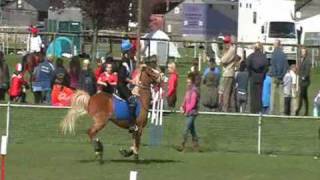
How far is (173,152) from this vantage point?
19.0 meters

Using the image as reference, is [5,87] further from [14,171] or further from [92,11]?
[92,11]

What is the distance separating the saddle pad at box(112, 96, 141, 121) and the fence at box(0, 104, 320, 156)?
3.76 meters

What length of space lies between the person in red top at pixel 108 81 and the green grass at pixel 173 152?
4.57 feet

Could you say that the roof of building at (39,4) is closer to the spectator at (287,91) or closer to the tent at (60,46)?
the tent at (60,46)

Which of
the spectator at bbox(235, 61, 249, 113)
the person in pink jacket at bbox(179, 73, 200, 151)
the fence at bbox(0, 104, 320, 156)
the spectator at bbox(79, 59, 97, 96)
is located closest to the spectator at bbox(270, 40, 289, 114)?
the spectator at bbox(235, 61, 249, 113)

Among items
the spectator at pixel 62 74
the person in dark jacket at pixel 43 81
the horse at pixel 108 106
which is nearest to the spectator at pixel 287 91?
the spectator at pixel 62 74

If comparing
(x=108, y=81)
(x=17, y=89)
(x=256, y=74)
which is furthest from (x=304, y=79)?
(x=108, y=81)

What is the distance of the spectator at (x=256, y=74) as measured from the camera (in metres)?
24.9

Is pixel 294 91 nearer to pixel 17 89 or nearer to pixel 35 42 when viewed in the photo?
pixel 17 89

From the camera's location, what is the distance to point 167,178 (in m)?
14.8

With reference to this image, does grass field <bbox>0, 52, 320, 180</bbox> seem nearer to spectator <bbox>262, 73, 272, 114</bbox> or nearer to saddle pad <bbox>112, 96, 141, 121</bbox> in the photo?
saddle pad <bbox>112, 96, 141, 121</bbox>

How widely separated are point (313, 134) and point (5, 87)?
1004cm

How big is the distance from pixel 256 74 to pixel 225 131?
3854mm

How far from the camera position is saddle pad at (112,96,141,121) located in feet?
53.4
